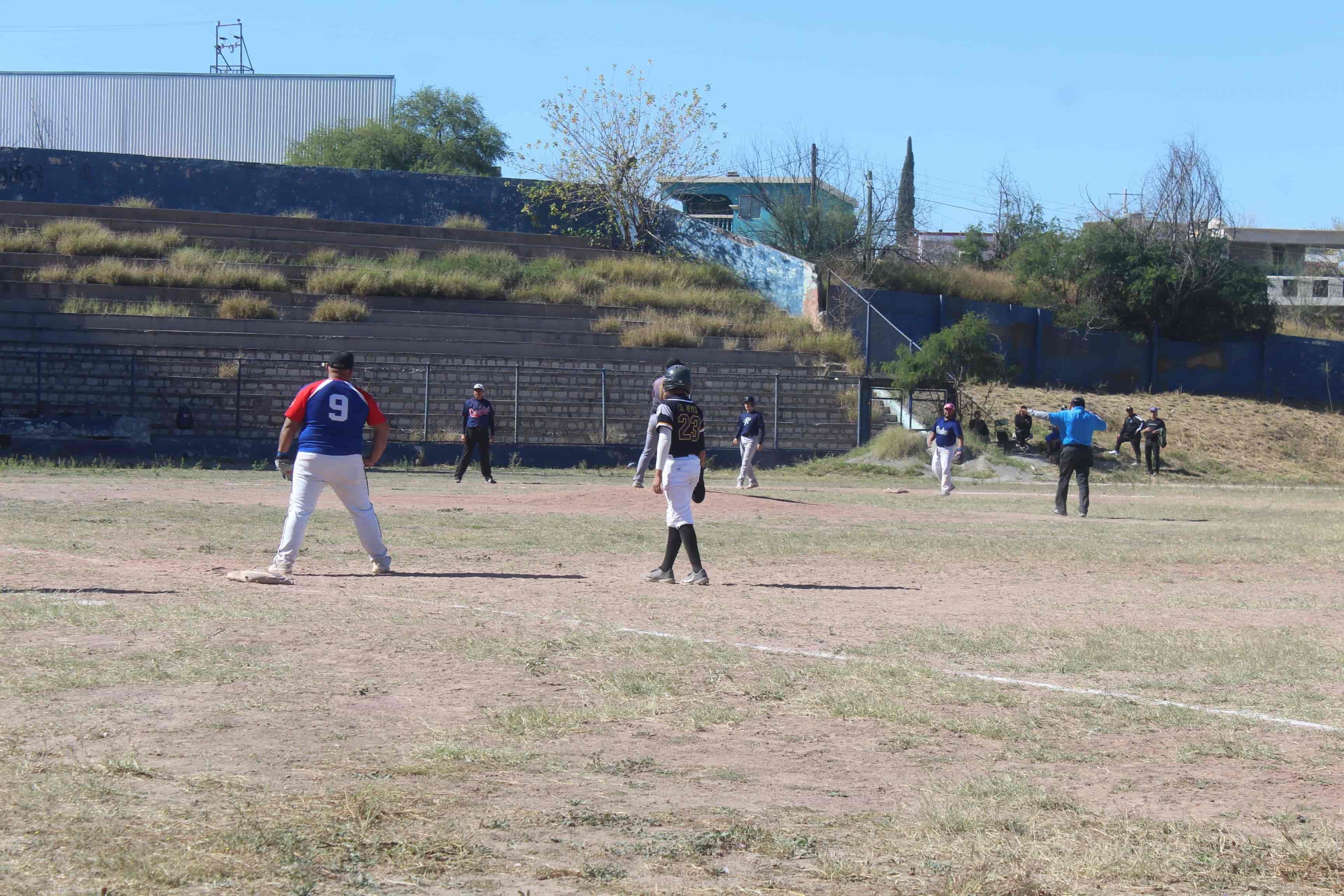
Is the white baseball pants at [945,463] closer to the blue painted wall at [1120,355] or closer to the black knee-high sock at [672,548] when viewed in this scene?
the black knee-high sock at [672,548]

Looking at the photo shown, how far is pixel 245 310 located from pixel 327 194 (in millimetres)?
12198

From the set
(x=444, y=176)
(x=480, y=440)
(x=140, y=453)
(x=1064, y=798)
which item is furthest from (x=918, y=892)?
(x=444, y=176)

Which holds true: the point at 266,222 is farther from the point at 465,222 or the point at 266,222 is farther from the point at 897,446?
the point at 897,446

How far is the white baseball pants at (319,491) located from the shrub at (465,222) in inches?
1291

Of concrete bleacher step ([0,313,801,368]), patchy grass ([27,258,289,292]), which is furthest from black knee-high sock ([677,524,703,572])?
patchy grass ([27,258,289,292])

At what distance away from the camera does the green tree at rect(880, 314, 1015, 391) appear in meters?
33.4

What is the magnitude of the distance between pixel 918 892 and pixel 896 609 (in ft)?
20.4

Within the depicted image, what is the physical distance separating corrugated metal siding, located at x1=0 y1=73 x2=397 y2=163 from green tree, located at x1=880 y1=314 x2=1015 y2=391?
33717 millimetres

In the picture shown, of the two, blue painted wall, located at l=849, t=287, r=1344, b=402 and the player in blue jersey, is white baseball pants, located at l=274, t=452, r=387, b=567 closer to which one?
the player in blue jersey

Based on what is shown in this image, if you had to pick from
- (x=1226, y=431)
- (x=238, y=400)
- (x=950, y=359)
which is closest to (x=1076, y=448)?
(x=950, y=359)

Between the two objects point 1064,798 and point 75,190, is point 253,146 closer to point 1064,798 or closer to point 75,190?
point 75,190

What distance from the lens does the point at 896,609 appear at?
1018 centimetres

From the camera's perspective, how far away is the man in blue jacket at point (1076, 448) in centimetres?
1969

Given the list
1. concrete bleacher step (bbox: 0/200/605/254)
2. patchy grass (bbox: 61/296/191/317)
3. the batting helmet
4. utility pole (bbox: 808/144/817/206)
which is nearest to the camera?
the batting helmet
